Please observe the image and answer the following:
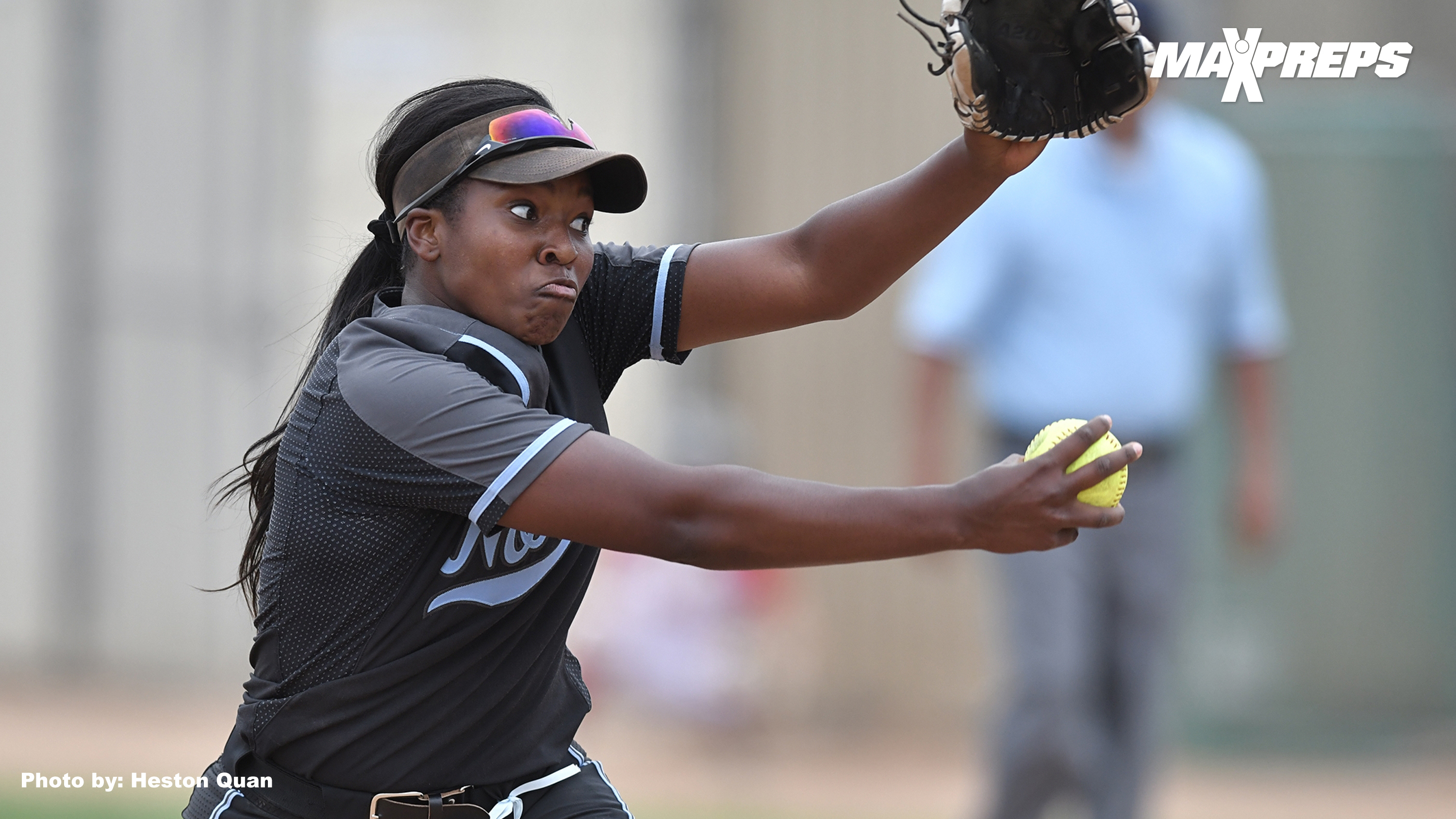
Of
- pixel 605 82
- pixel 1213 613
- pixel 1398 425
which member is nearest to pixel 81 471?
pixel 605 82

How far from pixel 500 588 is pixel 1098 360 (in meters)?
2.73

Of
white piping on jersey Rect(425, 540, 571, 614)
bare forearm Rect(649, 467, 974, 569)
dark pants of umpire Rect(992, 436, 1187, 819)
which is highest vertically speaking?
bare forearm Rect(649, 467, 974, 569)

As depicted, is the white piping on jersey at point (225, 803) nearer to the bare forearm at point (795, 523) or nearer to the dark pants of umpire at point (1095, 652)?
the bare forearm at point (795, 523)

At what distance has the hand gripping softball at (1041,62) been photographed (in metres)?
2.74

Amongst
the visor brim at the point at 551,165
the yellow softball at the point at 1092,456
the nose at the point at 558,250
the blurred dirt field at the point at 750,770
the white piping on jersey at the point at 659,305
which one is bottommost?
the blurred dirt field at the point at 750,770

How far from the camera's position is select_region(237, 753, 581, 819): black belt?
2619mm

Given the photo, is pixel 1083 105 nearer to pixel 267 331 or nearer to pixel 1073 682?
pixel 1073 682

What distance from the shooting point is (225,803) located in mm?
2688

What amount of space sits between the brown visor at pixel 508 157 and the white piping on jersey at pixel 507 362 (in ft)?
0.85

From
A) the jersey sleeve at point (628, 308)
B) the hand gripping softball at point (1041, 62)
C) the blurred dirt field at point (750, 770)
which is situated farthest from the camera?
the blurred dirt field at point (750, 770)

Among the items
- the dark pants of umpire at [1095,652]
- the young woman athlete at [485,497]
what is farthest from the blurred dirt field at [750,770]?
the young woman athlete at [485,497]

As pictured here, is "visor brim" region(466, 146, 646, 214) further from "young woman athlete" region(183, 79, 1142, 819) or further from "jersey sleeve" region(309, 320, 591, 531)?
"jersey sleeve" region(309, 320, 591, 531)

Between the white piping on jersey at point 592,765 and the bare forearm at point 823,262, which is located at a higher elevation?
the bare forearm at point 823,262

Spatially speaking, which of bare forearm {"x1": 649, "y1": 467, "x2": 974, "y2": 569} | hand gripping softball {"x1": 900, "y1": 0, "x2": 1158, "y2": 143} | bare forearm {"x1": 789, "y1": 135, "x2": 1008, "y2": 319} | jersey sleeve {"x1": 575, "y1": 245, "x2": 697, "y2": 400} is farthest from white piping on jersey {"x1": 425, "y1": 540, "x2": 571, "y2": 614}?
hand gripping softball {"x1": 900, "y1": 0, "x2": 1158, "y2": 143}
